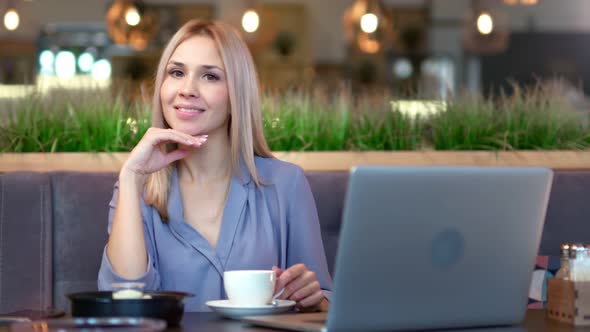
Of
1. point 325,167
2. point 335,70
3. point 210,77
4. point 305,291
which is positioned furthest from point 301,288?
point 335,70

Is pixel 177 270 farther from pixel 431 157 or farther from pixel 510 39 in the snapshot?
pixel 510 39

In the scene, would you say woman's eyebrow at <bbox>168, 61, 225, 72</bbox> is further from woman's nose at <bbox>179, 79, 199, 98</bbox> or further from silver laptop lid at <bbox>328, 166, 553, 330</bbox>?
silver laptop lid at <bbox>328, 166, 553, 330</bbox>

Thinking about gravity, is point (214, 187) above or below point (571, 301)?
above

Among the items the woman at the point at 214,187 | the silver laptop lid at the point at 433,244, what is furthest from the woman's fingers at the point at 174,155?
the silver laptop lid at the point at 433,244

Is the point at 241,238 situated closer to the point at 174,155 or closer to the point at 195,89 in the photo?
the point at 174,155

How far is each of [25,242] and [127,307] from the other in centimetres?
108

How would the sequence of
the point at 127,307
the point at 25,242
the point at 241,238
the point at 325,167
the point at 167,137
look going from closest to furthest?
the point at 127,307
the point at 167,137
the point at 241,238
the point at 25,242
the point at 325,167

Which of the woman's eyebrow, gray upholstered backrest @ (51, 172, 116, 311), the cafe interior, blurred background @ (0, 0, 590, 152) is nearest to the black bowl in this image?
the cafe interior

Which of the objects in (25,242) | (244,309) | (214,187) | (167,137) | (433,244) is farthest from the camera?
(25,242)

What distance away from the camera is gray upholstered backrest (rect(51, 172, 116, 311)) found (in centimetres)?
246

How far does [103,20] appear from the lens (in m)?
9.73

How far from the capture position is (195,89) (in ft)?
7.30

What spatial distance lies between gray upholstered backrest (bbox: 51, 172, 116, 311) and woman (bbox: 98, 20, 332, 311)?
300mm

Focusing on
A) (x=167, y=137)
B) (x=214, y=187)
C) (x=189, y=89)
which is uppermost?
(x=189, y=89)
